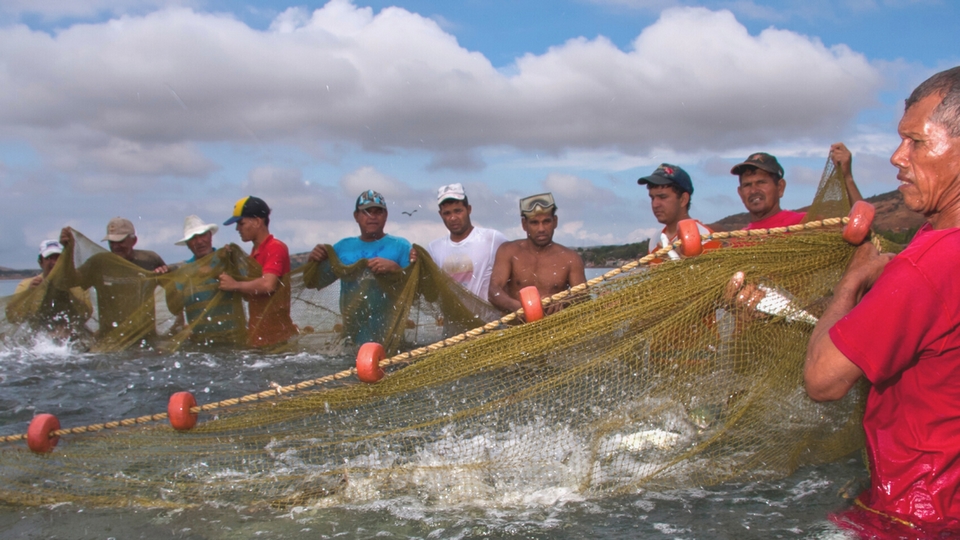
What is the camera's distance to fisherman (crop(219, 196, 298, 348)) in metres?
7.13

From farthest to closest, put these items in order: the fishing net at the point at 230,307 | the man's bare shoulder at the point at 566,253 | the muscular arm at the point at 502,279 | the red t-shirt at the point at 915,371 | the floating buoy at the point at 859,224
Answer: the fishing net at the point at 230,307 → the man's bare shoulder at the point at 566,253 → the muscular arm at the point at 502,279 → the floating buoy at the point at 859,224 → the red t-shirt at the point at 915,371

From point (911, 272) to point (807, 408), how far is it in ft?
4.89

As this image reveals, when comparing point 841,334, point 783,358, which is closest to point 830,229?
point 783,358

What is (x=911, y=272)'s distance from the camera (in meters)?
1.92

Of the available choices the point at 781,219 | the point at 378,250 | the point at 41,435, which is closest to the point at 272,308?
the point at 378,250

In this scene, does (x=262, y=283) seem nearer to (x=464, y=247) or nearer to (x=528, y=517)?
(x=464, y=247)

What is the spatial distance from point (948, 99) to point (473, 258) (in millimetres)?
5018

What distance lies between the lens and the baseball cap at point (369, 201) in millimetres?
6945

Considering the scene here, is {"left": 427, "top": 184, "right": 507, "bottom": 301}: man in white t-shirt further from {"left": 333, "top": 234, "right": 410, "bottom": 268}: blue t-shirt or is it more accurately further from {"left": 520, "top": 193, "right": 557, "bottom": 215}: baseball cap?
{"left": 520, "top": 193, "right": 557, "bottom": 215}: baseball cap

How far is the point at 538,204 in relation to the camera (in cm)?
620

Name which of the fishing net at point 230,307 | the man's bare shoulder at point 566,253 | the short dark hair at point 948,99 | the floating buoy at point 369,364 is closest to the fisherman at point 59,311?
the fishing net at point 230,307

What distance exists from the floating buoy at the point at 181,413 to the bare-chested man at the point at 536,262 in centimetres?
335

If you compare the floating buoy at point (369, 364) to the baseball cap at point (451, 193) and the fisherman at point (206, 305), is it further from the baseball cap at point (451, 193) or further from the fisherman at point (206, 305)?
the fisherman at point (206, 305)

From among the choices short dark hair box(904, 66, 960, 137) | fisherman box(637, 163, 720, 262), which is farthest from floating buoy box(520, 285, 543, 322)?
fisherman box(637, 163, 720, 262)
